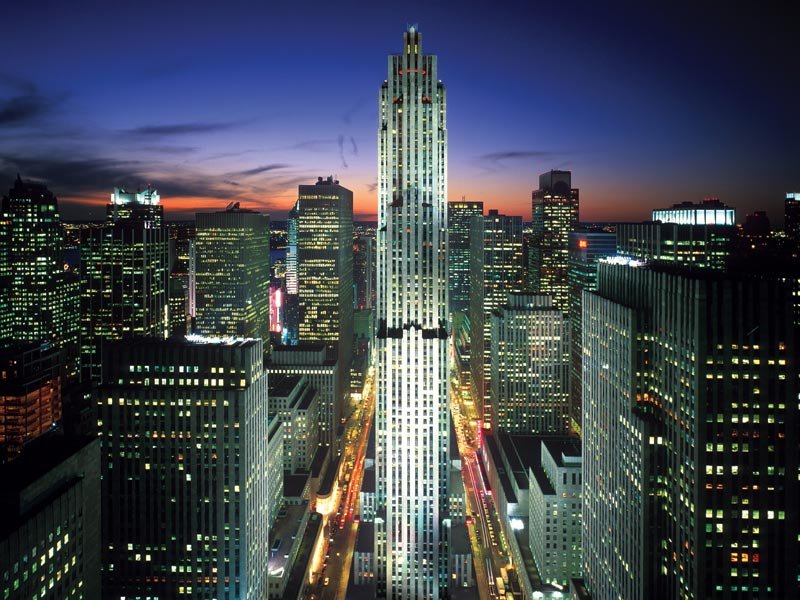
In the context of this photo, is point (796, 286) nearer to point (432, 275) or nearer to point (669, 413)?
point (669, 413)

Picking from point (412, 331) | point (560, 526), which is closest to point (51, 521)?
point (412, 331)

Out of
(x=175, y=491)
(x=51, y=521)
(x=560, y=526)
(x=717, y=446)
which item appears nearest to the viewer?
(x=51, y=521)

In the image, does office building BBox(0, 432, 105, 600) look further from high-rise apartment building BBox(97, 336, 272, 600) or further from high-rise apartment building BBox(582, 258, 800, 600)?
high-rise apartment building BBox(582, 258, 800, 600)

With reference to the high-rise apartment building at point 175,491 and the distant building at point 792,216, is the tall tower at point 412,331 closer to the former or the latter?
the high-rise apartment building at point 175,491

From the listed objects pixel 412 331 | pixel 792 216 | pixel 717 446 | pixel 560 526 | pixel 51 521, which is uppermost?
pixel 792 216

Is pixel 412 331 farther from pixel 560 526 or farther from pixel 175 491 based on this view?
pixel 175 491

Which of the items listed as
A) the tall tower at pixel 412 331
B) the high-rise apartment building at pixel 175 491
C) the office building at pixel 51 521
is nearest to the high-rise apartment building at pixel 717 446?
the tall tower at pixel 412 331
